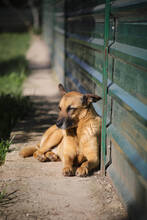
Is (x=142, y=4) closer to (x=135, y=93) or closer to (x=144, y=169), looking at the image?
(x=135, y=93)

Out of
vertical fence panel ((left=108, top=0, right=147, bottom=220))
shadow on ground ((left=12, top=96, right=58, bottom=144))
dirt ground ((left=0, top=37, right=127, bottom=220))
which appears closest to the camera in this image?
vertical fence panel ((left=108, top=0, right=147, bottom=220))

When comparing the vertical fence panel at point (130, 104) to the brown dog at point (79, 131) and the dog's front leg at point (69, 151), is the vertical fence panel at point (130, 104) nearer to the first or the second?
the brown dog at point (79, 131)

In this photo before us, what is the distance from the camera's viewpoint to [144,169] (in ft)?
8.54

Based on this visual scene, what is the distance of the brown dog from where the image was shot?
3793 mm

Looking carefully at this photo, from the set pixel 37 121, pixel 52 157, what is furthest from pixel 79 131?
pixel 37 121

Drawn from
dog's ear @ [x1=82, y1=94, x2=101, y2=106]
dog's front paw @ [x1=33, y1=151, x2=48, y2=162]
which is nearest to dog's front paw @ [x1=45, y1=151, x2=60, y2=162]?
dog's front paw @ [x1=33, y1=151, x2=48, y2=162]

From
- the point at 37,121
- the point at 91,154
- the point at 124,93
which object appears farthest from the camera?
the point at 37,121

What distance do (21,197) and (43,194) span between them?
223 mm

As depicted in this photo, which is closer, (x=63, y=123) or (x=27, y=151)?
(x=63, y=123)

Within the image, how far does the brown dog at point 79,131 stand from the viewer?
3793 millimetres

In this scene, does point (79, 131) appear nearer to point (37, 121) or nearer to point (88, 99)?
point (88, 99)

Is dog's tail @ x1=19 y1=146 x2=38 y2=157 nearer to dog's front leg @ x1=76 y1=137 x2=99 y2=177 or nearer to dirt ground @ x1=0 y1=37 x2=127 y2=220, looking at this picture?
dirt ground @ x1=0 y1=37 x2=127 y2=220

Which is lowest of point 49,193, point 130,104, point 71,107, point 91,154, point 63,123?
point 49,193

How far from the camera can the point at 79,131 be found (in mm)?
3951
